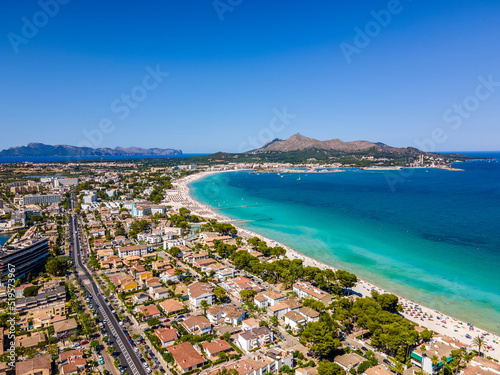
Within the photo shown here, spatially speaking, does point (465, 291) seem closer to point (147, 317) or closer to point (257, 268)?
point (257, 268)

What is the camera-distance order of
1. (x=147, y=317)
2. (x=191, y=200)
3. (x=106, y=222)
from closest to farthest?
(x=147, y=317)
(x=106, y=222)
(x=191, y=200)

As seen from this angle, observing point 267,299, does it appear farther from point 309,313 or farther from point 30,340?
point 30,340

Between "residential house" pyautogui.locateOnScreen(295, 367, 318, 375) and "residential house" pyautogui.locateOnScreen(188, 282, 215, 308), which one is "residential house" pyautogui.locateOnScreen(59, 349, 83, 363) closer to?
"residential house" pyautogui.locateOnScreen(188, 282, 215, 308)

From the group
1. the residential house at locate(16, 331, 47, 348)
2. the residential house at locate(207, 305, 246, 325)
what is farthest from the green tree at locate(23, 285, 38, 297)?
the residential house at locate(207, 305, 246, 325)

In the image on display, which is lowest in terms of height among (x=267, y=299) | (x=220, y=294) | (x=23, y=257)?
(x=267, y=299)

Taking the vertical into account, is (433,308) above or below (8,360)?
below

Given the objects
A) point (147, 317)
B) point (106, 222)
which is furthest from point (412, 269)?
point (106, 222)

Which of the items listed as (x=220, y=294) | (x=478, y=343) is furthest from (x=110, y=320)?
(x=478, y=343)
